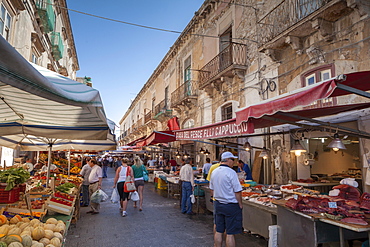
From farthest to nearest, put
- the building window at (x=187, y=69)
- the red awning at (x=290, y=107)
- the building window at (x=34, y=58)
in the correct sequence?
the building window at (x=187, y=69) → the building window at (x=34, y=58) → the red awning at (x=290, y=107)

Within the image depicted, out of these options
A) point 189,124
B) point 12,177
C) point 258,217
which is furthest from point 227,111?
point 12,177

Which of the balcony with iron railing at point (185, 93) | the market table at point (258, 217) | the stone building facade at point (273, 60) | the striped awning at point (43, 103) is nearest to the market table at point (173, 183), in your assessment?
the stone building facade at point (273, 60)

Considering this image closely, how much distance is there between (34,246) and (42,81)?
1.97 m

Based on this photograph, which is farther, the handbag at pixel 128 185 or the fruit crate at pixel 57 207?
the handbag at pixel 128 185

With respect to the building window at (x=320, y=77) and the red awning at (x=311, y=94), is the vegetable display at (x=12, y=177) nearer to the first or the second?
the red awning at (x=311, y=94)

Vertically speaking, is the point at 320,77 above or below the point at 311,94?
above

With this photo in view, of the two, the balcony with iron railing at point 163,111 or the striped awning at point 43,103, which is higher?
the balcony with iron railing at point 163,111

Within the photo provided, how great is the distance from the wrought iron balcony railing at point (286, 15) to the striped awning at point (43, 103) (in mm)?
7198

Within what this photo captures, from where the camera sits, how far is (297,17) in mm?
8523

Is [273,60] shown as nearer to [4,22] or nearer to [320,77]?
[320,77]

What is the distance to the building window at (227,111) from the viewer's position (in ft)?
43.1

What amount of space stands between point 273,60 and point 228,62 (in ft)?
11.2

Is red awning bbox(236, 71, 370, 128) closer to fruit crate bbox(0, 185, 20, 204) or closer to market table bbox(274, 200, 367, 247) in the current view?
market table bbox(274, 200, 367, 247)

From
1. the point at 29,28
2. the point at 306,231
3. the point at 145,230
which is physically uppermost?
the point at 29,28
